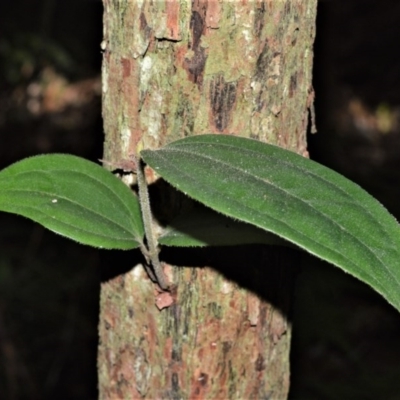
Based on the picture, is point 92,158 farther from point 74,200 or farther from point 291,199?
point 291,199

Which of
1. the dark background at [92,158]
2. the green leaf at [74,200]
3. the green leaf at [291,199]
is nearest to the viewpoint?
the green leaf at [291,199]

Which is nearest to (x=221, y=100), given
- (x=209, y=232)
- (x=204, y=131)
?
(x=204, y=131)

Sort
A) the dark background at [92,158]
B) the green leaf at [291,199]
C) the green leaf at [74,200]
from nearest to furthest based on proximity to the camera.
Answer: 1. the green leaf at [291,199]
2. the green leaf at [74,200]
3. the dark background at [92,158]

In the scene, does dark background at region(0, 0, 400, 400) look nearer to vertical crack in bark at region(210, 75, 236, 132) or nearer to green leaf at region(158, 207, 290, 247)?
green leaf at region(158, 207, 290, 247)

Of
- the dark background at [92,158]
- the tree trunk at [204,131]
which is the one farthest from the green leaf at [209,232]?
the dark background at [92,158]

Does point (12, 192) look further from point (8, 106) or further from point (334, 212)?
point (8, 106)

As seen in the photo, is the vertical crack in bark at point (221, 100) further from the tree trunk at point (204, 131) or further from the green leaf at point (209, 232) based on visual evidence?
the green leaf at point (209, 232)

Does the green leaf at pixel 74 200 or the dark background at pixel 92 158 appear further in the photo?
the dark background at pixel 92 158
